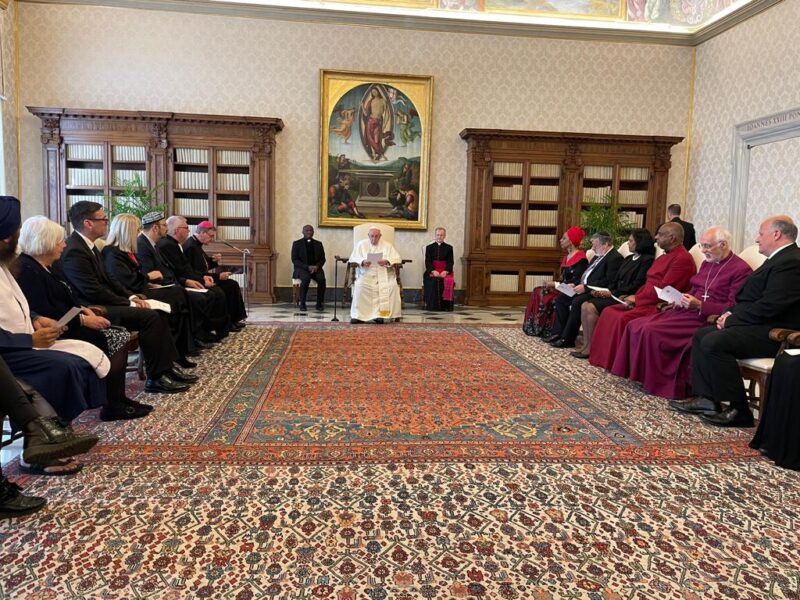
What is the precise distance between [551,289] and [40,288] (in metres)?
5.92

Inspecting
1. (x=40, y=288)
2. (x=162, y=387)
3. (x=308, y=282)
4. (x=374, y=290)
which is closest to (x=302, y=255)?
(x=308, y=282)

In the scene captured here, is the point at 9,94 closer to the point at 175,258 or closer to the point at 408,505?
the point at 175,258

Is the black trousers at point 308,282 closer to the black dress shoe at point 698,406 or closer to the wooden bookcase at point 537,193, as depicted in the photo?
the wooden bookcase at point 537,193

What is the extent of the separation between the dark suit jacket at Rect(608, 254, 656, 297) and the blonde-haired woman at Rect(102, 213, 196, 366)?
180 inches

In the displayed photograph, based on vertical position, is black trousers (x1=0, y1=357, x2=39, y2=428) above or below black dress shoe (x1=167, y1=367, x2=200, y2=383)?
above

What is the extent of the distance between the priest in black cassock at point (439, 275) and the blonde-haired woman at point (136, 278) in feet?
18.2

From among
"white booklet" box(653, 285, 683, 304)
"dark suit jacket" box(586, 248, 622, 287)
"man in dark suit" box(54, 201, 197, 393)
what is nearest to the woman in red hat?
"dark suit jacket" box(586, 248, 622, 287)

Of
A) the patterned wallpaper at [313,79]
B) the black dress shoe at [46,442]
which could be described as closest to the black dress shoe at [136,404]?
the black dress shoe at [46,442]

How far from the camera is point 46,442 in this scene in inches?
→ 108

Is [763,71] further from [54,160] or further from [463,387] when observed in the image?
[54,160]

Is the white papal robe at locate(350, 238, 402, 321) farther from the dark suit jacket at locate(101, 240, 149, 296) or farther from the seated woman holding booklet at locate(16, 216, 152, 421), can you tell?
the seated woman holding booklet at locate(16, 216, 152, 421)

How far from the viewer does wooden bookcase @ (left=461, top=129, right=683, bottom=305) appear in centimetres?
1130

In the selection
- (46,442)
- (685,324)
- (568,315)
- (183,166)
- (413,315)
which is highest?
(183,166)

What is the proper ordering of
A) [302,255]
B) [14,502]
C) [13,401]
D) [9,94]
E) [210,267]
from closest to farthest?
[14,502] → [13,401] → [210,267] → [9,94] → [302,255]
